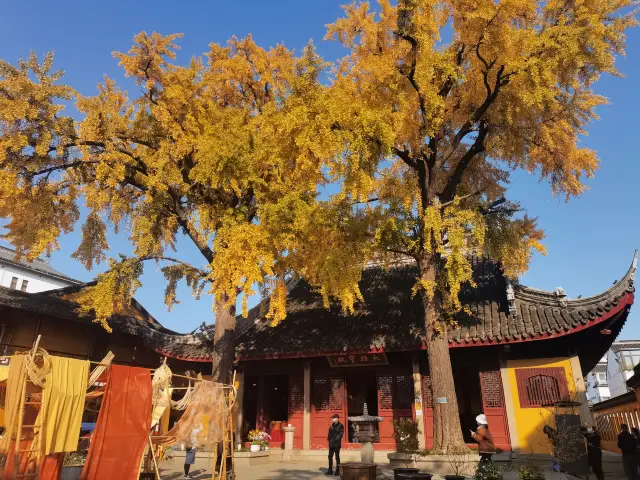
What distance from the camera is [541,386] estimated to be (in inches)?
469

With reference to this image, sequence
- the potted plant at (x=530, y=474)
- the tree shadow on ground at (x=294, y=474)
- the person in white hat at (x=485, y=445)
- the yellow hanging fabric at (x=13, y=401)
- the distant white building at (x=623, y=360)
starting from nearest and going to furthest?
the yellow hanging fabric at (x=13, y=401)
the potted plant at (x=530, y=474)
the person in white hat at (x=485, y=445)
the tree shadow on ground at (x=294, y=474)
the distant white building at (x=623, y=360)

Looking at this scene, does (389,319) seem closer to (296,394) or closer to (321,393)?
(321,393)

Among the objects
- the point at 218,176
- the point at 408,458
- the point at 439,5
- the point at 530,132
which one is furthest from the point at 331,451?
the point at 439,5

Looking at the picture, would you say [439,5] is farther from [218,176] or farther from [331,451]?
[331,451]

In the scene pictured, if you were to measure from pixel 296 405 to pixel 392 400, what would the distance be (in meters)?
3.34

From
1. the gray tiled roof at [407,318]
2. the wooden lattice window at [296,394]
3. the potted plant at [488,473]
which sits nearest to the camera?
the potted plant at [488,473]

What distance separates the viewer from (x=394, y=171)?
14031 mm

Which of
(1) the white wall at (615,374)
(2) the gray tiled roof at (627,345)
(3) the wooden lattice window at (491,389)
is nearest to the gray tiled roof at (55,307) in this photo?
(3) the wooden lattice window at (491,389)

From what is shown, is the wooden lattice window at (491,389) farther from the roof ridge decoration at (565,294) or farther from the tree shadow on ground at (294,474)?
the tree shadow on ground at (294,474)

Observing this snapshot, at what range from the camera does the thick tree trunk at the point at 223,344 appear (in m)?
11.3

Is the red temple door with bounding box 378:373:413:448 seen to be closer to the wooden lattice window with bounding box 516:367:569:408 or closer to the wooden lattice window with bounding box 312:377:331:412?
the wooden lattice window with bounding box 312:377:331:412

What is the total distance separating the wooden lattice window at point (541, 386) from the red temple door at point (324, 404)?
17.8 feet

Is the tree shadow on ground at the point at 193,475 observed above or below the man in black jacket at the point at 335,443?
below

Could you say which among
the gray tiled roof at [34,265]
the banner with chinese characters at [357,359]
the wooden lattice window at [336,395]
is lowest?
the wooden lattice window at [336,395]
